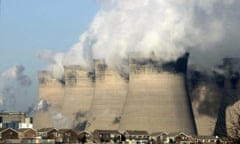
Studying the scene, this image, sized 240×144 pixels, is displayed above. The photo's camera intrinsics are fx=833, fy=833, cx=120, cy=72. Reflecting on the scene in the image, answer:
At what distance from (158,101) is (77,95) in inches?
507

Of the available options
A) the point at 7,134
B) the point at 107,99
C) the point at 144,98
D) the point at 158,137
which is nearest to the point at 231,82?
the point at 107,99

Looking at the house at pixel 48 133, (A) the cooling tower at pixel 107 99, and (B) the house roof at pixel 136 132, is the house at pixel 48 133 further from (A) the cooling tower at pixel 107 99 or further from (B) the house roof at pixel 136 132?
(B) the house roof at pixel 136 132

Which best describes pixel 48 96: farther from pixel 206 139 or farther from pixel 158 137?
pixel 158 137

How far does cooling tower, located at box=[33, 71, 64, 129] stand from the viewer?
54.4 metres

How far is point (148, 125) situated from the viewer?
41.6 metres

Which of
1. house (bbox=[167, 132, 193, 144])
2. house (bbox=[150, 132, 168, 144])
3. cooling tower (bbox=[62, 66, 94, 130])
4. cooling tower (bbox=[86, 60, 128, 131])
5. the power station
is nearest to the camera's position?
house (bbox=[167, 132, 193, 144])

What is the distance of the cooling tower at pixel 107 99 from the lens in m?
45.8

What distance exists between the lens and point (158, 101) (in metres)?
40.6

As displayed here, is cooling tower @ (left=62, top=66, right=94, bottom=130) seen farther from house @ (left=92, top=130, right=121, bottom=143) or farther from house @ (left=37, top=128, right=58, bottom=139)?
house @ (left=92, top=130, right=121, bottom=143)

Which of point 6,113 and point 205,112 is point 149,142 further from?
point 6,113

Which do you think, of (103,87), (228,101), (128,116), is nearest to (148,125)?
(128,116)

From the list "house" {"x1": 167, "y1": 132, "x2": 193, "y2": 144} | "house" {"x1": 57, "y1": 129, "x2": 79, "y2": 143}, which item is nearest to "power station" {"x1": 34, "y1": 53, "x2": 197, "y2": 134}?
"house" {"x1": 167, "y1": 132, "x2": 193, "y2": 144}

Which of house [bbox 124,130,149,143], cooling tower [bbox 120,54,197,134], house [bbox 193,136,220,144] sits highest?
cooling tower [bbox 120,54,197,134]

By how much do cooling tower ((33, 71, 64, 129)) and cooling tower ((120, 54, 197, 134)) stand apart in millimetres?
12911
